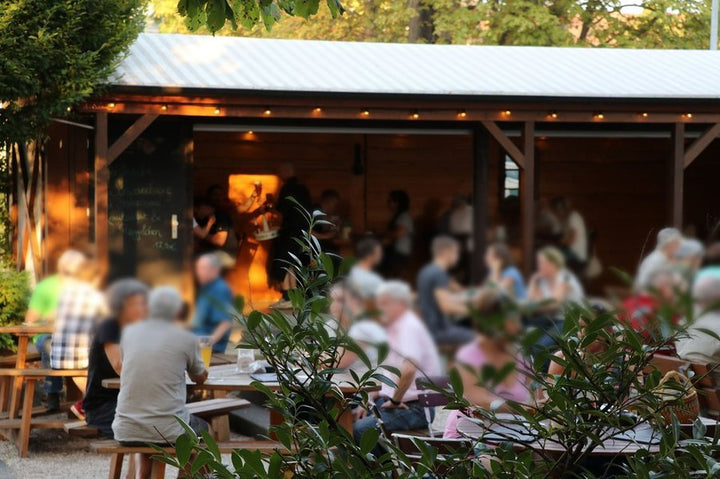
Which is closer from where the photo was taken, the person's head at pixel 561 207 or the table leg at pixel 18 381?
the table leg at pixel 18 381

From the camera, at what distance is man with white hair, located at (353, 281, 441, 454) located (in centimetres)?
621

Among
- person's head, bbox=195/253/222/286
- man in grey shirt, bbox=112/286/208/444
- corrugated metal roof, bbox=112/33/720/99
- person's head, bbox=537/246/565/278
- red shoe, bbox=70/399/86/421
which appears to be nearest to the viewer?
person's head, bbox=537/246/565/278

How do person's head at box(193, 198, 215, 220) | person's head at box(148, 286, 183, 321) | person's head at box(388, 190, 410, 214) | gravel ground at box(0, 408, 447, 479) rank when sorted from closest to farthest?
person's head at box(148, 286, 183, 321) < gravel ground at box(0, 408, 447, 479) < person's head at box(193, 198, 215, 220) < person's head at box(388, 190, 410, 214)

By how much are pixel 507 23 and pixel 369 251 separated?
42.1 feet

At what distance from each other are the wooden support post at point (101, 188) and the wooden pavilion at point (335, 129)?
13mm

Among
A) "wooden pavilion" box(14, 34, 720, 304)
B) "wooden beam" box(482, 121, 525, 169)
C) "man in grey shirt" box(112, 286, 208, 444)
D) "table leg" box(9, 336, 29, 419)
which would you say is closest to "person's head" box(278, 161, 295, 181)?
"wooden pavilion" box(14, 34, 720, 304)

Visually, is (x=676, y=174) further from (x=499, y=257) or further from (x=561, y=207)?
(x=561, y=207)

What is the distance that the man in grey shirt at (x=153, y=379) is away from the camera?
224 inches

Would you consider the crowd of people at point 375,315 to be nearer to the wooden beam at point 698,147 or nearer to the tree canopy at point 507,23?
the wooden beam at point 698,147

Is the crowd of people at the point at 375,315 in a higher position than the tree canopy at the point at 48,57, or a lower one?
lower

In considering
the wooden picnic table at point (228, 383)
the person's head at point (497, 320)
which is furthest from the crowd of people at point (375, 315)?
the wooden picnic table at point (228, 383)

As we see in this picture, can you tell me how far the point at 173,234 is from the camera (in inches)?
435

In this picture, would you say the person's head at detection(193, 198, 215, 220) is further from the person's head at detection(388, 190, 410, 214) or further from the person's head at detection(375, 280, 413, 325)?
the person's head at detection(375, 280, 413, 325)

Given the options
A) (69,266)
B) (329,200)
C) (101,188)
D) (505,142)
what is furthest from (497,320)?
(329,200)
